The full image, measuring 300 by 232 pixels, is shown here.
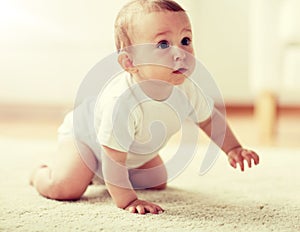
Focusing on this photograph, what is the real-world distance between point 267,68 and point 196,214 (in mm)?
951

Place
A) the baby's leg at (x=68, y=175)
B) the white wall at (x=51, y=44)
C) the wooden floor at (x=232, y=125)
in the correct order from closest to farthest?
1. the baby's leg at (x=68, y=175)
2. the wooden floor at (x=232, y=125)
3. the white wall at (x=51, y=44)

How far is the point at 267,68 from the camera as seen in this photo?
1.66m

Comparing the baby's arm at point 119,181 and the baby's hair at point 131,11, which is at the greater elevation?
the baby's hair at point 131,11

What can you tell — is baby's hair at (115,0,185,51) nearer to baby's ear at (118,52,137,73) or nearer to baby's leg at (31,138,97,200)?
baby's ear at (118,52,137,73)

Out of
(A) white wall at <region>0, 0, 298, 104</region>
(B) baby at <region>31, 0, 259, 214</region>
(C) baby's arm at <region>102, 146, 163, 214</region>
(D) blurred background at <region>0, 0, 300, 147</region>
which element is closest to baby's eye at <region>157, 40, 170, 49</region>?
(B) baby at <region>31, 0, 259, 214</region>

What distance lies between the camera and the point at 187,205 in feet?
2.77

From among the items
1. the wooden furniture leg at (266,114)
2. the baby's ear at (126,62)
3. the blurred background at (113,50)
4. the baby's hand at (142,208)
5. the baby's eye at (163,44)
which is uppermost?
the blurred background at (113,50)

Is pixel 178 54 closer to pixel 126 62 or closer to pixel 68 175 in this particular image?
pixel 126 62

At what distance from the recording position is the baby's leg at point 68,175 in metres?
0.88

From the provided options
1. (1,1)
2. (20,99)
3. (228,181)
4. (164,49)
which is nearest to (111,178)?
(164,49)

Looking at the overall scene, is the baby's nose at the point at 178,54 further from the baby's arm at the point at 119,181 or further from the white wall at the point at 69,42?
the white wall at the point at 69,42

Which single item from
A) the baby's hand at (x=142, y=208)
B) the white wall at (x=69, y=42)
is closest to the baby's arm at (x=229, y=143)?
the baby's hand at (x=142, y=208)

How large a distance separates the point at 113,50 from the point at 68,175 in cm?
106

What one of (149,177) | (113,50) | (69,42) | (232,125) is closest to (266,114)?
(232,125)
